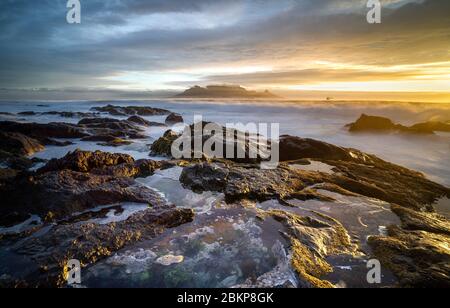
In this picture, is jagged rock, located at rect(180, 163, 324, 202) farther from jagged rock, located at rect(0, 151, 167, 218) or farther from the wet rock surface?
the wet rock surface

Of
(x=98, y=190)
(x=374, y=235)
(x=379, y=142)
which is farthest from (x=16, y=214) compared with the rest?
(x=379, y=142)

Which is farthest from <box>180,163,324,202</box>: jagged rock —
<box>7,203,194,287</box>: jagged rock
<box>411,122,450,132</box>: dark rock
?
<box>411,122,450,132</box>: dark rock

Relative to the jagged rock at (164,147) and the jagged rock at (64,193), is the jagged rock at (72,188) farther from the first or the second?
the jagged rock at (164,147)

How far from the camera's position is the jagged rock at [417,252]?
330cm

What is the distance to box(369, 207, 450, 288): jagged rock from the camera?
3.30m

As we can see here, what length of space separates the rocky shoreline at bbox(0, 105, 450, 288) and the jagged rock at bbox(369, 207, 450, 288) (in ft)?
0.04

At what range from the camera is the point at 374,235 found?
4.39 metres

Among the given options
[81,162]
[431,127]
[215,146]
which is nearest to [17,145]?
[81,162]

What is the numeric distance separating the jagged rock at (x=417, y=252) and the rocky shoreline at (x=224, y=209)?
11mm

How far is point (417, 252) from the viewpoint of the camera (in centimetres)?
379

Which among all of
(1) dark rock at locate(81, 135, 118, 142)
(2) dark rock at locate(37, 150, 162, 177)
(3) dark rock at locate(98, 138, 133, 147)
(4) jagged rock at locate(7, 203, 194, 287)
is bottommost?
(4) jagged rock at locate(7, 203, 194, 287)

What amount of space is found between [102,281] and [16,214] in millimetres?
2384

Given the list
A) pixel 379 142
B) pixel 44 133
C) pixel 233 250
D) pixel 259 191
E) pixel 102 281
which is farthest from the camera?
pixel 379 142
